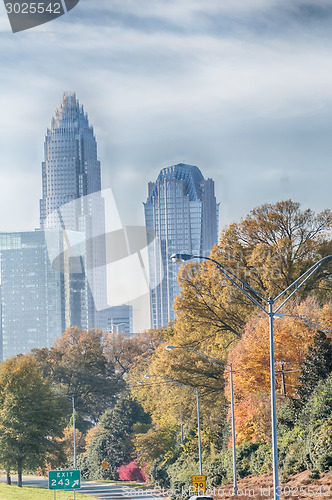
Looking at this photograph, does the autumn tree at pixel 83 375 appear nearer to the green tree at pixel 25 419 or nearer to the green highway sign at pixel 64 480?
the green tree at pixel 25 419

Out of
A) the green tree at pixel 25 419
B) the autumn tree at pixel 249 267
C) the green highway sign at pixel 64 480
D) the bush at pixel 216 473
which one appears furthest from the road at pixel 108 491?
the green highway sign at pixel 64 480

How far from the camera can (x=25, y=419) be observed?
64.1 metres

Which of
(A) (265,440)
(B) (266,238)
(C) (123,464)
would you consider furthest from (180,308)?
(C) (123,464)

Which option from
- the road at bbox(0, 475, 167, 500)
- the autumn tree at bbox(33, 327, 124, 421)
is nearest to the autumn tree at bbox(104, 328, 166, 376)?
the autumn tree at bbox(33, 327, 124, 421)

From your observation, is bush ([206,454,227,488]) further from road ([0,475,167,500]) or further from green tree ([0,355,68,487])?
green tree ([0,355,68,487])

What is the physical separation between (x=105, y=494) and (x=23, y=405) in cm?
941

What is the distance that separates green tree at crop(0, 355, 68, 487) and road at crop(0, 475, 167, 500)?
4415 millimetres

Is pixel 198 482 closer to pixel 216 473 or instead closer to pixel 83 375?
pixel 216 473

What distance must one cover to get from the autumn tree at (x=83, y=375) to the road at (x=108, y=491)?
17.5 m

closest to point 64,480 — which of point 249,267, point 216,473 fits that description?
point 216,473

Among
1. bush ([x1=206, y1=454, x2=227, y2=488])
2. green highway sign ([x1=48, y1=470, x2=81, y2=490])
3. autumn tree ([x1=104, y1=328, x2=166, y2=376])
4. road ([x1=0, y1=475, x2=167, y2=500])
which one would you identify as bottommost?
road ([x1=0, y1=475, x2=167, y2=500])

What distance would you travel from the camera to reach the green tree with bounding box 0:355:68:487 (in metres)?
63.2

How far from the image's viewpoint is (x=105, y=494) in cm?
6256

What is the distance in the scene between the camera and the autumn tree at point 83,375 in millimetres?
98562
